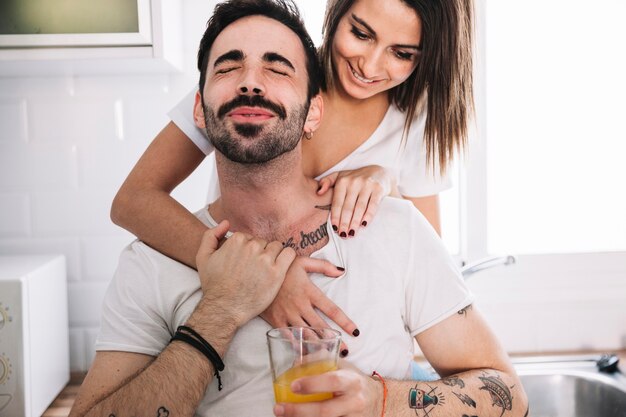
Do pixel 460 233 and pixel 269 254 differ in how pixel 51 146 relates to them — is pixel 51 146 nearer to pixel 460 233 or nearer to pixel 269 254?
pixel 269 254

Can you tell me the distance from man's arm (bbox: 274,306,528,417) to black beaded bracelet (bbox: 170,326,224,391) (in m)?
0.24

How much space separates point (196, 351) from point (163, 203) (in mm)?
349

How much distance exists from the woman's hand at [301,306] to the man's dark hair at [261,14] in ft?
1.38

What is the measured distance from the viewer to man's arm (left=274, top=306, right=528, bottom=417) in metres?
0.92

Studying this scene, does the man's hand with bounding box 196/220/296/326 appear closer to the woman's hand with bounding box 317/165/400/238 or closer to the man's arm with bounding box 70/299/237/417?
the man's arm with bounding box 70/299/237/417

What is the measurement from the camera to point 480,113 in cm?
201

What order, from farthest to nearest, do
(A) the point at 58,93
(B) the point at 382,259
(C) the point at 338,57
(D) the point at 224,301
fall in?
(A) the point at 58,93, (C) the point at 338,57, (B) the point at 382,259, (D) the point at 224,301

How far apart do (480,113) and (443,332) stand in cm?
106

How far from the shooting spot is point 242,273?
1104 millimetres

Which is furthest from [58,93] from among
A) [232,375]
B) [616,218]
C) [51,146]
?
[616,218]

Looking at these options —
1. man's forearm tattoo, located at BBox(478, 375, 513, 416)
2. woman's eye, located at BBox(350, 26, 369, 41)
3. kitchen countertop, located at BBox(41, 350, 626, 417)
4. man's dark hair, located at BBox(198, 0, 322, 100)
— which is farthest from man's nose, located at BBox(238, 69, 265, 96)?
kitchen countertop, located at BBox(41, 350, 626, 417)

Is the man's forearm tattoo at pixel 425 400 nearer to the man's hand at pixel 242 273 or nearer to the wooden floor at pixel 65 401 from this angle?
the man's hand at pixel 242 273

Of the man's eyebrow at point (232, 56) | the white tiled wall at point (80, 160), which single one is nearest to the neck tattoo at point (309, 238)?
the man's eyebrow at point (232, 56)

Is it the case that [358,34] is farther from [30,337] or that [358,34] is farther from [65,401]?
[65,401]
